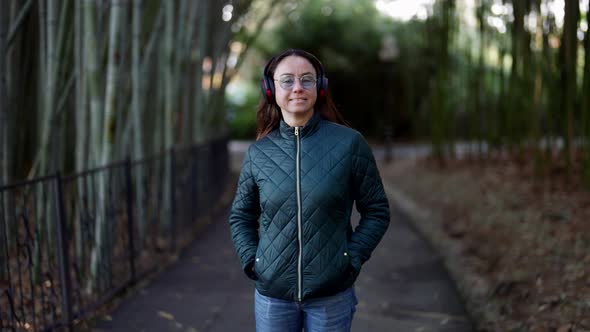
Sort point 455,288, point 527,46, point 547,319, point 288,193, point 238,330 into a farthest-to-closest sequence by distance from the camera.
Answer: point 527,46 → point 455,288 → point 238,330 → point 547,319 → point 288,193

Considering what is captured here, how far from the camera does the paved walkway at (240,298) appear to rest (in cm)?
398

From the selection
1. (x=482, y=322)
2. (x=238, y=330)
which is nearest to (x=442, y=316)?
(x=482, y=322)

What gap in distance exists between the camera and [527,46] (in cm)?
668

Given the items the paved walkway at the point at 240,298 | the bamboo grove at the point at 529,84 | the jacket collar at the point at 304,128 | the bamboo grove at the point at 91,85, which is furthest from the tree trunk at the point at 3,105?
the bamboo grove at the point at 529,84

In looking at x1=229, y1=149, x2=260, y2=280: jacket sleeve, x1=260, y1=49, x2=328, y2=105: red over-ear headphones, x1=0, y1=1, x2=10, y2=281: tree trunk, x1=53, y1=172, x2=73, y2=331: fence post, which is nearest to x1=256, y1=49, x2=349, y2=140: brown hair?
x1=260, y1=49, x2=328, y2=105: red over-ear headphones

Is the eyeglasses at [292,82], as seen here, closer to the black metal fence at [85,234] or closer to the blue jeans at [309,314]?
the blue jeans at [309,314]

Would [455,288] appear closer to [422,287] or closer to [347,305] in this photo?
[422,287]

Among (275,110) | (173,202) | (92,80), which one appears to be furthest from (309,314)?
(173,202)

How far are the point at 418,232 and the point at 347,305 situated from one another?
5.27 metres

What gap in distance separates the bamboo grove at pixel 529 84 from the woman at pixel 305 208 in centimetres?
352

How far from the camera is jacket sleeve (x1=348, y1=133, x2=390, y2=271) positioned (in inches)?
86.7

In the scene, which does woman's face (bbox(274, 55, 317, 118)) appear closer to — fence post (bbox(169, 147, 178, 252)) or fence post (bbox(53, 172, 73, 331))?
fence post (bbox(53, 172, 73, 331))

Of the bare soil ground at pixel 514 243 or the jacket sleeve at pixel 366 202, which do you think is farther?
the bare soil ground at pixel 514 243

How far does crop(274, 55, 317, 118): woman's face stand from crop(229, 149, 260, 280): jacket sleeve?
231 millimetres
